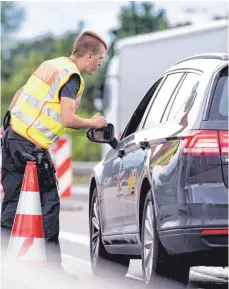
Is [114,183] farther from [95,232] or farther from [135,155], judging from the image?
[95,232]

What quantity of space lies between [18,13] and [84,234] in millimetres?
115879

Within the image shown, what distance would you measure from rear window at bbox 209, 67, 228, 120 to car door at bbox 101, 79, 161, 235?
1512mm

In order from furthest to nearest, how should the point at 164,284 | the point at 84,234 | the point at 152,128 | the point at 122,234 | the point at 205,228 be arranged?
the point at 84,234 → the point at 122,234 → the point at 152,128 → the point at 164,284 → the point at 205,228

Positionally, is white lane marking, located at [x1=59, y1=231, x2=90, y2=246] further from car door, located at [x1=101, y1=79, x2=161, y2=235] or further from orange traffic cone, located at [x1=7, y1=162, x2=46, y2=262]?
orange traffic cone, located at [x1=7, y1=162, x2=46, y2=262]

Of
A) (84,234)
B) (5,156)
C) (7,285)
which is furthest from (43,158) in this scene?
(84,234)

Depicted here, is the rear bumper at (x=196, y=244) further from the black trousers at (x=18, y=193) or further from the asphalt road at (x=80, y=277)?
the black trousers at (x=18, y=193)

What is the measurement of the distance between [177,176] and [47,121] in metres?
1.98

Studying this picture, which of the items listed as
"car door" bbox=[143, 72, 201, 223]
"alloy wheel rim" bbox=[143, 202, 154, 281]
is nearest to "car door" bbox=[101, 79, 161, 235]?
"alloy wheel rim" bbox=[143, 202, 154, 281]

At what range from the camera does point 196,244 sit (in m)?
7.39

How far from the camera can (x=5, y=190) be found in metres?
9.42

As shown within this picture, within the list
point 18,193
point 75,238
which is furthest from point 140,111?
point 75,238

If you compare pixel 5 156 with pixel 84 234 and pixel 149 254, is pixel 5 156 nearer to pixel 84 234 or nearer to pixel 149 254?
pixel 149 254

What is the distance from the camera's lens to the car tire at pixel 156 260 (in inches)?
312

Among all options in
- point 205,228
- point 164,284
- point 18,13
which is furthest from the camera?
point 18,13
